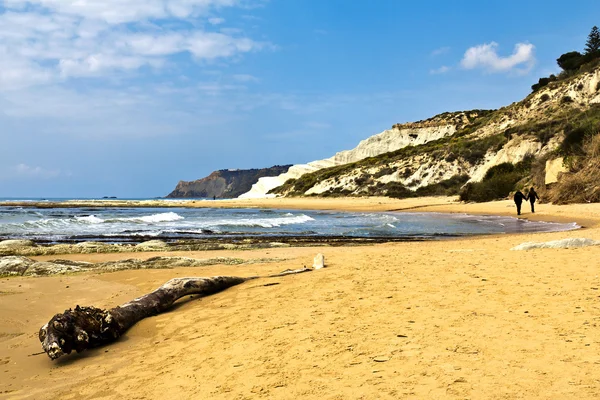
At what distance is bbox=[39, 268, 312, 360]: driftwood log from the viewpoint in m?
5.31

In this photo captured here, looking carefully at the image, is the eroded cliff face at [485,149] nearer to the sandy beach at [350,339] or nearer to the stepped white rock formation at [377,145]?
the stepped white rock formation at [377,145]

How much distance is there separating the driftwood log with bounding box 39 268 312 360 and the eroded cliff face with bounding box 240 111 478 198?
265ft

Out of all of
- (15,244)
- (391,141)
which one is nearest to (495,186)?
(15,244)

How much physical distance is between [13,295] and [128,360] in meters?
4.32

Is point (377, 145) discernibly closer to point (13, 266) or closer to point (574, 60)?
point (574, 60)

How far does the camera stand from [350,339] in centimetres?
477

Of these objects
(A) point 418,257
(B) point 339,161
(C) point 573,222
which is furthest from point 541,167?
(B) point 339,161

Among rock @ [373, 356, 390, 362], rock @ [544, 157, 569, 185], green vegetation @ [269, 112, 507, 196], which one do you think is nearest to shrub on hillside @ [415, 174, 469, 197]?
green vegetation @ [269, 112, 507, 196]

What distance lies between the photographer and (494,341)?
429 cm

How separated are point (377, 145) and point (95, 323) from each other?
9090 centimetres

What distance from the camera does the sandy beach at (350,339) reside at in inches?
144

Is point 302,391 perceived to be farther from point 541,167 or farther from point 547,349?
point 541,167

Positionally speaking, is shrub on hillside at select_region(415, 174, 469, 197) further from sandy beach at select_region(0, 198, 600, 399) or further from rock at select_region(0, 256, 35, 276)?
rock at select_region(0, 256, 35, 276)

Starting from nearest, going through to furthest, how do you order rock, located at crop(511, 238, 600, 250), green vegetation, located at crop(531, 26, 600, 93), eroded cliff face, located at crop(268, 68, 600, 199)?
rock, located at crop(511, 238, 600, 250), eroded cliff face, located at crop(268, 68, 600, 199), green vegetation, located at crop(531, 26, 600, 93)
